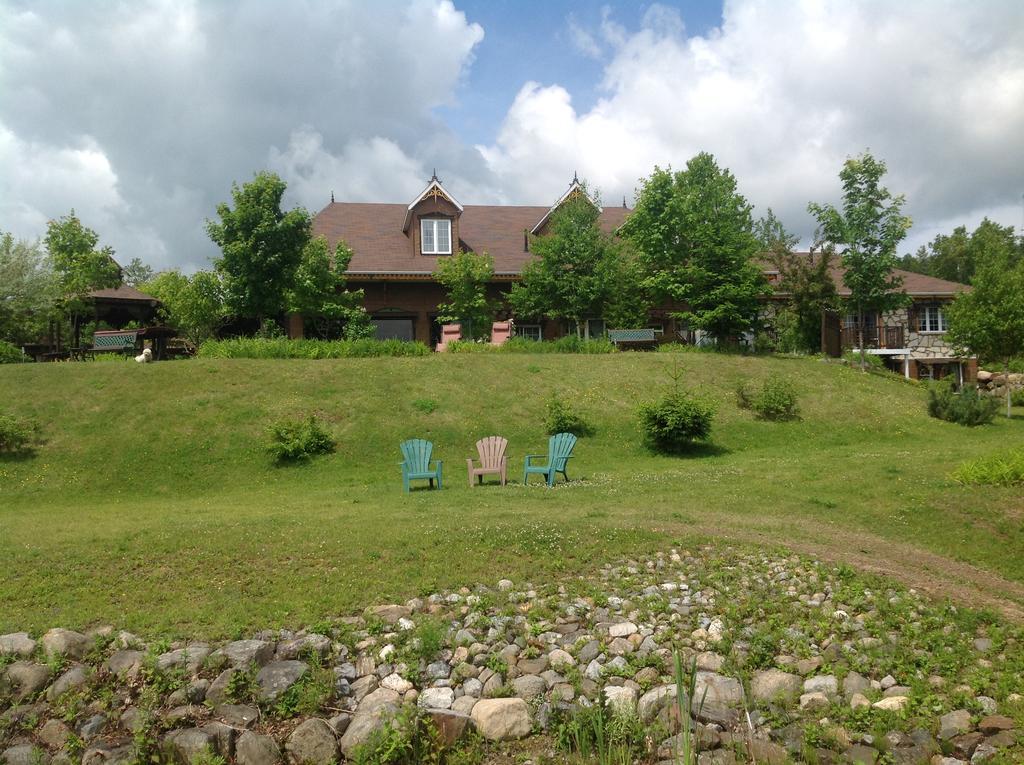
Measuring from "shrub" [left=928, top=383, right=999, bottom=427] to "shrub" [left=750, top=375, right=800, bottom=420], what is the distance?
4.69 m

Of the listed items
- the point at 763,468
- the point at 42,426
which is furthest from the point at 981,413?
the point at 42,426

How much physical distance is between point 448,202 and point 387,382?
40.4ft

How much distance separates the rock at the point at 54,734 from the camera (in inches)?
204

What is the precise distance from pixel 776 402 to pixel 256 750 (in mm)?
18093

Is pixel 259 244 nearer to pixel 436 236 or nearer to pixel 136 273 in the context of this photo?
pixel 436 236

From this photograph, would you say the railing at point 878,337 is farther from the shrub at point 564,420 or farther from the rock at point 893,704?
the rock at point 893,704

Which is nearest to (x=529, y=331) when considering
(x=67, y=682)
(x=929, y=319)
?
(x=929, y=319)

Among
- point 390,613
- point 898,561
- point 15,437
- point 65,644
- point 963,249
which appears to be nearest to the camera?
point 65,644

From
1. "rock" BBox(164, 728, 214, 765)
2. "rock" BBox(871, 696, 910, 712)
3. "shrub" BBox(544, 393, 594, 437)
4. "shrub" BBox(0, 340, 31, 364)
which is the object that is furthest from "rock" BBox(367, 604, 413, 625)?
"shrub" BBox(0, 340, 31, 364)

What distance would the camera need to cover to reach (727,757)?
16.2ft

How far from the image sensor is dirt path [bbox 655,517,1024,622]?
6926mm

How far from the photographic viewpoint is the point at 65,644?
5742 mm

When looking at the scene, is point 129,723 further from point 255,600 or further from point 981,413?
point 981,413

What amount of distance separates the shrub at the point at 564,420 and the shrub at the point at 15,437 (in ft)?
39.7
